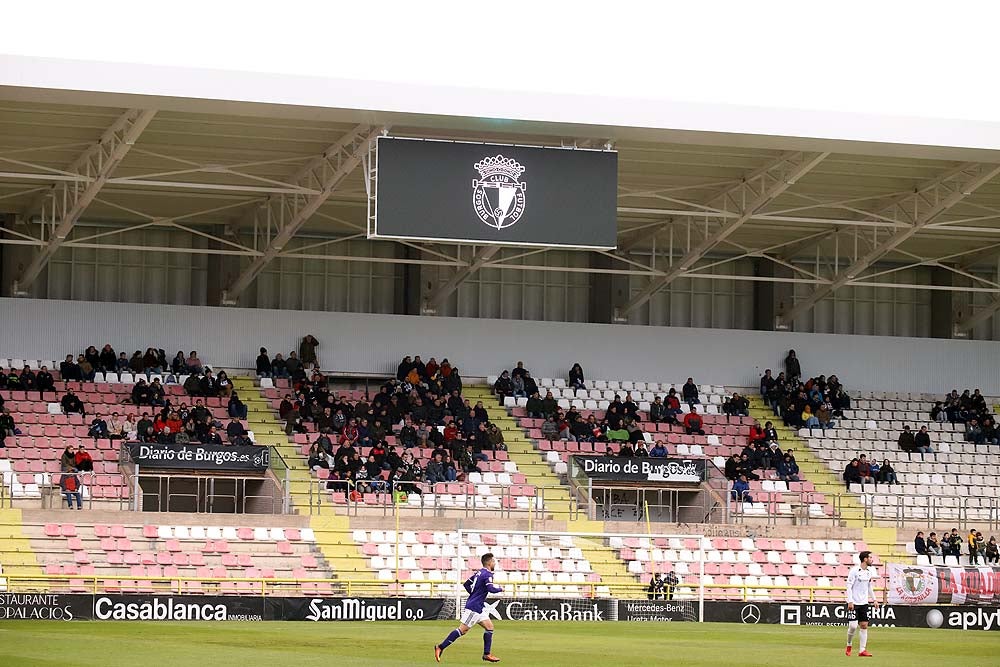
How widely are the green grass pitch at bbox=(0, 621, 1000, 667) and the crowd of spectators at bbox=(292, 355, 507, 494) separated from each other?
316 inches

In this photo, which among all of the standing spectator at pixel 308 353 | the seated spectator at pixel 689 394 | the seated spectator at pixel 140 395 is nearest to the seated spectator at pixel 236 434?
the seated spectator at pixel 140 395

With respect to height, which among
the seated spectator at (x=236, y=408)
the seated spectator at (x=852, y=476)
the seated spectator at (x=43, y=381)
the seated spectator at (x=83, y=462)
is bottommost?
the seated spectator at (x=852, y=476)

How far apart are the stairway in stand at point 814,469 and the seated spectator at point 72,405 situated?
18.5 metres

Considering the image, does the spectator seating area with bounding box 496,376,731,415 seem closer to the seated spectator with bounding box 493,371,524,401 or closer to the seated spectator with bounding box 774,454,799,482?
A: the seated spectator with bounding box 493,371,524,401

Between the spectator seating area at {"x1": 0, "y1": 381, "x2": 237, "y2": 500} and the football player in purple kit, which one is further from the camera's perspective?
the spectator seating area at {"x1": 0, "y1": 381, "x2": 237, "y2": 500}

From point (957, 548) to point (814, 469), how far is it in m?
Result: 6.76

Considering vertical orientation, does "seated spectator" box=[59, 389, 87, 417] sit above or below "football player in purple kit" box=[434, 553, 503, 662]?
above

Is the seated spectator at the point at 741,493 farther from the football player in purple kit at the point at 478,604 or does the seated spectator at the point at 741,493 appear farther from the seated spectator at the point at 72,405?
the football player in purple kit at the point at 478,604

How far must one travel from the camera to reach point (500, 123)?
33.2 m

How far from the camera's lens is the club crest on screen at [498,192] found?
3114 cm

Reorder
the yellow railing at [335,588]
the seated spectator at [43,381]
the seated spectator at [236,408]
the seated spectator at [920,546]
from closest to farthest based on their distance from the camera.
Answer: the yellow railing at [335,588] → the seated spectator at [920,546] → the seated spectator at [43,381] → the seated spectator at [236,408]

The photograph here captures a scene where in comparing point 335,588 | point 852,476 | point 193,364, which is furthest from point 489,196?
point 852,476

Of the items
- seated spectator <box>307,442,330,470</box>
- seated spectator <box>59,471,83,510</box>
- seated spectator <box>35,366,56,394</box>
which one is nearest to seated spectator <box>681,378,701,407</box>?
seated spectator <box>307,442,330,470</box>

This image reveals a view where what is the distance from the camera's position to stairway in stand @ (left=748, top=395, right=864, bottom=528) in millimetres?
42531
